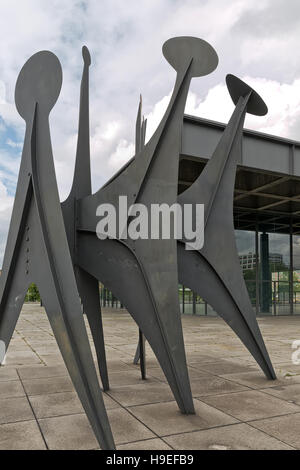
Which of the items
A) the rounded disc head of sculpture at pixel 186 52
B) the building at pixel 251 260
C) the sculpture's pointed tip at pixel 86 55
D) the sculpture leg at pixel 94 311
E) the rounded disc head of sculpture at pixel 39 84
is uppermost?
the sculpture's pointed tip at pixel 86 55

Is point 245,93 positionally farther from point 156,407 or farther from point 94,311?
point 156,407

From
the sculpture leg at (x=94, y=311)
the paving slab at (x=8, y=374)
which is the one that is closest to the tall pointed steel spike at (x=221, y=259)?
the sculpture leg at (x=94, y=311)

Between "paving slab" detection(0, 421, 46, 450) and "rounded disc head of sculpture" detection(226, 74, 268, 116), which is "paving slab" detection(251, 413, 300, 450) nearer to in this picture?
"paving slab" detection(0, 421, 46, 450)

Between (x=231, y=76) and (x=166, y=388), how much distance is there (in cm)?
500

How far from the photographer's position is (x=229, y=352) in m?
8.94

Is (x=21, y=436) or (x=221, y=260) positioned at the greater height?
(x=221, y=260)

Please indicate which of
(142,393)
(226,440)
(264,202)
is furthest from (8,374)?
(264,202)

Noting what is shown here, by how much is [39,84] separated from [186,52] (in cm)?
189

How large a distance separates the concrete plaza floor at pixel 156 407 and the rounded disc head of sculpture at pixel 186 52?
4.13 meters

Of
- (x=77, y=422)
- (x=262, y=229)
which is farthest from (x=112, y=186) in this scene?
(x=262, y=229)

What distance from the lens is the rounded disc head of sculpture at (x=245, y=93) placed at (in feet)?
22.0

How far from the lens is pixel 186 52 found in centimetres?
507

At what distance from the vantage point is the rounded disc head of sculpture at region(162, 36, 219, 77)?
5070mm

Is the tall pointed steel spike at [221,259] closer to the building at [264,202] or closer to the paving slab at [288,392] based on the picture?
the paving slab at [288,392]
